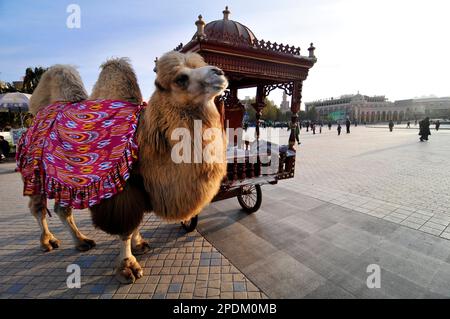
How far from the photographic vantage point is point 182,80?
7.17ft

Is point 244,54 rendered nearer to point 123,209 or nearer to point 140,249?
point 123,209

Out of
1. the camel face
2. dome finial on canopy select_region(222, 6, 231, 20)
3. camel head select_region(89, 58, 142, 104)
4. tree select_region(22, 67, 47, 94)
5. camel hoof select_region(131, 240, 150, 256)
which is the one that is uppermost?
tree select_region(22, 67, 47, 94)

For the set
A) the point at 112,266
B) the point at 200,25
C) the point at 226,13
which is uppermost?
the point at 226,13

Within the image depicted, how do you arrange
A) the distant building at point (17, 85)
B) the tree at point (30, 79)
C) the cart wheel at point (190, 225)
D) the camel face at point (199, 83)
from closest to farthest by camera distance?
the camel face at point (199, 83) → the cart wheel at point (190, 225) → the tree at point (30, 79) → the distant building at point (17, 85)

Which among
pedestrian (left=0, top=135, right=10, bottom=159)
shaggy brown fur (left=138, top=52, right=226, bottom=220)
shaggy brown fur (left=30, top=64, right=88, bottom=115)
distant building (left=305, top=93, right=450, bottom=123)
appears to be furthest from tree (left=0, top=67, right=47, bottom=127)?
distant building (left=305, top=93, right=450, bottom=123)

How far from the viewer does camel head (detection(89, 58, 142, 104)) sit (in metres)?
3.04

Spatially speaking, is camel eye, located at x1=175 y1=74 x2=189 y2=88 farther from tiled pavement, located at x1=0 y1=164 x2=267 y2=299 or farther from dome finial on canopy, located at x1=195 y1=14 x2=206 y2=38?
tiled pavement, located at x1=0 y1=164 x2=267 y2=299

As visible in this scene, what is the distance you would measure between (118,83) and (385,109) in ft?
436

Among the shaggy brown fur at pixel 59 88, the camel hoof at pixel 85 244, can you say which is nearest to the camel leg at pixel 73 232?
the camel hoof at pixel 85 244

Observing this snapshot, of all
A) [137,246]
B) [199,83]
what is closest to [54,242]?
[137,246]

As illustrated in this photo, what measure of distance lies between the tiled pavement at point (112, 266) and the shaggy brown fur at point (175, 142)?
0.99 m

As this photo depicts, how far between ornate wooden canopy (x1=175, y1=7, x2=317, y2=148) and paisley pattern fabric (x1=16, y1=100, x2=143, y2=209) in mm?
1544

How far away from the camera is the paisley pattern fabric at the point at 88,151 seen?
2.56m

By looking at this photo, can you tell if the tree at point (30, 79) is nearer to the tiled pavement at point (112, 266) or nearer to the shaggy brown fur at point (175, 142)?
the tiled pavement at point (112, 266)
